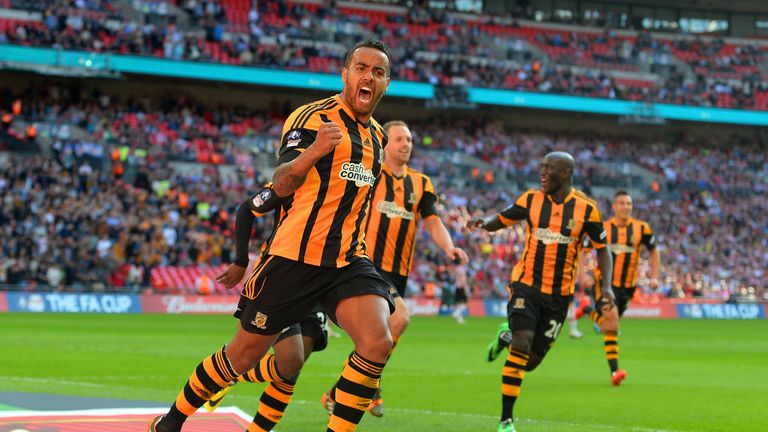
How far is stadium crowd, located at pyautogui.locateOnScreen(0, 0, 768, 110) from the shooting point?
42.8 metres

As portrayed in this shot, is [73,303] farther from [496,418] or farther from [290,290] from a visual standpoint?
[290,290]

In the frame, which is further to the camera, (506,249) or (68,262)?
(506,249)

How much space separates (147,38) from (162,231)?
42.0 ft

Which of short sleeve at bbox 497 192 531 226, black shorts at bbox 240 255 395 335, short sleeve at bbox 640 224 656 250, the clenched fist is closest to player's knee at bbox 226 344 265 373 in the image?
black shorts at bbox 240 255 395 335

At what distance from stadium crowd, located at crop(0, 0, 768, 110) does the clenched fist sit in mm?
36403

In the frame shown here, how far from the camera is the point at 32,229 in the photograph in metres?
32.1

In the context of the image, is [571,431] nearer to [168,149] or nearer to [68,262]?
[68,262]

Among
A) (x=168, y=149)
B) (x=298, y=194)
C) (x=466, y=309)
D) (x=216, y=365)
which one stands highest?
(x=298, y=194)

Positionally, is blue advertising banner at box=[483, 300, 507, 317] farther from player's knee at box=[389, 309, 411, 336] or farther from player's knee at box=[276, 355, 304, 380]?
player's knee at box=[276, 355, 304, 380]

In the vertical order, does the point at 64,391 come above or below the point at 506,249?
above

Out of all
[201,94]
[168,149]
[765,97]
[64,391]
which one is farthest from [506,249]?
[64,391]

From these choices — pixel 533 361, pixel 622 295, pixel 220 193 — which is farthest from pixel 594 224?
pixel 220 193

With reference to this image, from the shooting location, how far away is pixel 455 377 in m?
14.2

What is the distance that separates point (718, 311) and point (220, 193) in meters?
19.4
